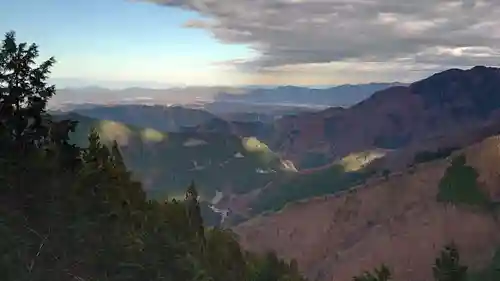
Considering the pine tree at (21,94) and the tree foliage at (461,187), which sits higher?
the pine tree at (21,94)

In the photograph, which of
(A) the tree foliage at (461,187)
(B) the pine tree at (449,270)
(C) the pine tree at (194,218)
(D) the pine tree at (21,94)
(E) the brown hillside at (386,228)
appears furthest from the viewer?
(A) the tree foliage at (461,187)

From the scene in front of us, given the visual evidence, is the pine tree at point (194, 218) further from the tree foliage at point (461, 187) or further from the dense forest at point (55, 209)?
the tree foliage at point (461, 187)

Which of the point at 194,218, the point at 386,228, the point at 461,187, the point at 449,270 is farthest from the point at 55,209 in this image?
the point at 461,187

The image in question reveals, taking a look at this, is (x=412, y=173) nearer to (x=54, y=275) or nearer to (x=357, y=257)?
(x=357, y=257)

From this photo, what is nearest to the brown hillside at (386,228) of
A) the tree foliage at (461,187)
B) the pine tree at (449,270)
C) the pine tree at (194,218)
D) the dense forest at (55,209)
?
the tree foliage at (461,187)

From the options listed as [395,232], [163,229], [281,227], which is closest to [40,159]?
[163,229]

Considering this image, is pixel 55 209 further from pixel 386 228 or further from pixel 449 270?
pixel 386 228
